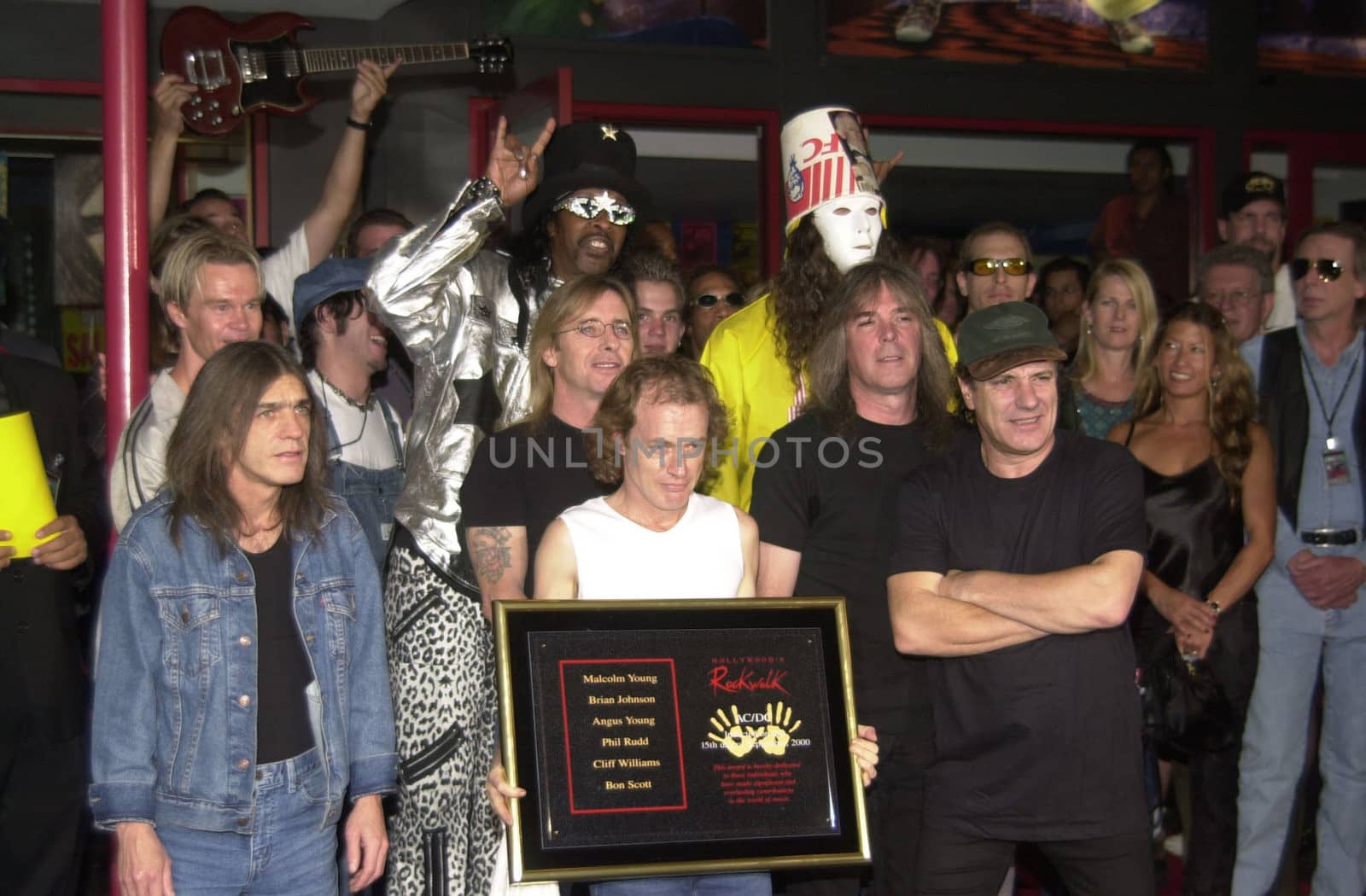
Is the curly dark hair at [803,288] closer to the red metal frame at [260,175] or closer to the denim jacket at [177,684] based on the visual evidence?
the denim jacket at [177,684]

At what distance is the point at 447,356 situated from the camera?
420 centimetres

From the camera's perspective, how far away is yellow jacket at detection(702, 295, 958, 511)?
4473 millimetres

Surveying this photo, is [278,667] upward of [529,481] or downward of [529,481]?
downward

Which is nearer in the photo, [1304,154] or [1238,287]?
[1238,287]

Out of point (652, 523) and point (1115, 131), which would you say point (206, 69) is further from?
point (1115, 131)

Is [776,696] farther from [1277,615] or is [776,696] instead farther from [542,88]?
[542,88]

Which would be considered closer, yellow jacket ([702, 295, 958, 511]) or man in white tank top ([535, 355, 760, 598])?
man in white tank top ([535, 355, 760, 598])

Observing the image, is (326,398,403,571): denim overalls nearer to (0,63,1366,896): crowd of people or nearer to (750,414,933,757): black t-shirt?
(0,63,1366,896): crowd of people

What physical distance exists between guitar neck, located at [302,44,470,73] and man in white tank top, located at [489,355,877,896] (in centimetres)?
394

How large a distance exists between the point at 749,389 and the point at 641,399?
3.84ft

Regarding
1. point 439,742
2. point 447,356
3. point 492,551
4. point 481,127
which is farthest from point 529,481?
point 481,127

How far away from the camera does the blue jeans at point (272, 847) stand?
3098 millimetres

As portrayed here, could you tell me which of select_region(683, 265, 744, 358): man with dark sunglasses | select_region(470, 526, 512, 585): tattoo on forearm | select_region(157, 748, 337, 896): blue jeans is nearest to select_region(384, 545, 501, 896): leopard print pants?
select_region(470, 526, 512, 585): tattoo on forearm

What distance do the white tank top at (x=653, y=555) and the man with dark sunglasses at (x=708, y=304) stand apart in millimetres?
2676
